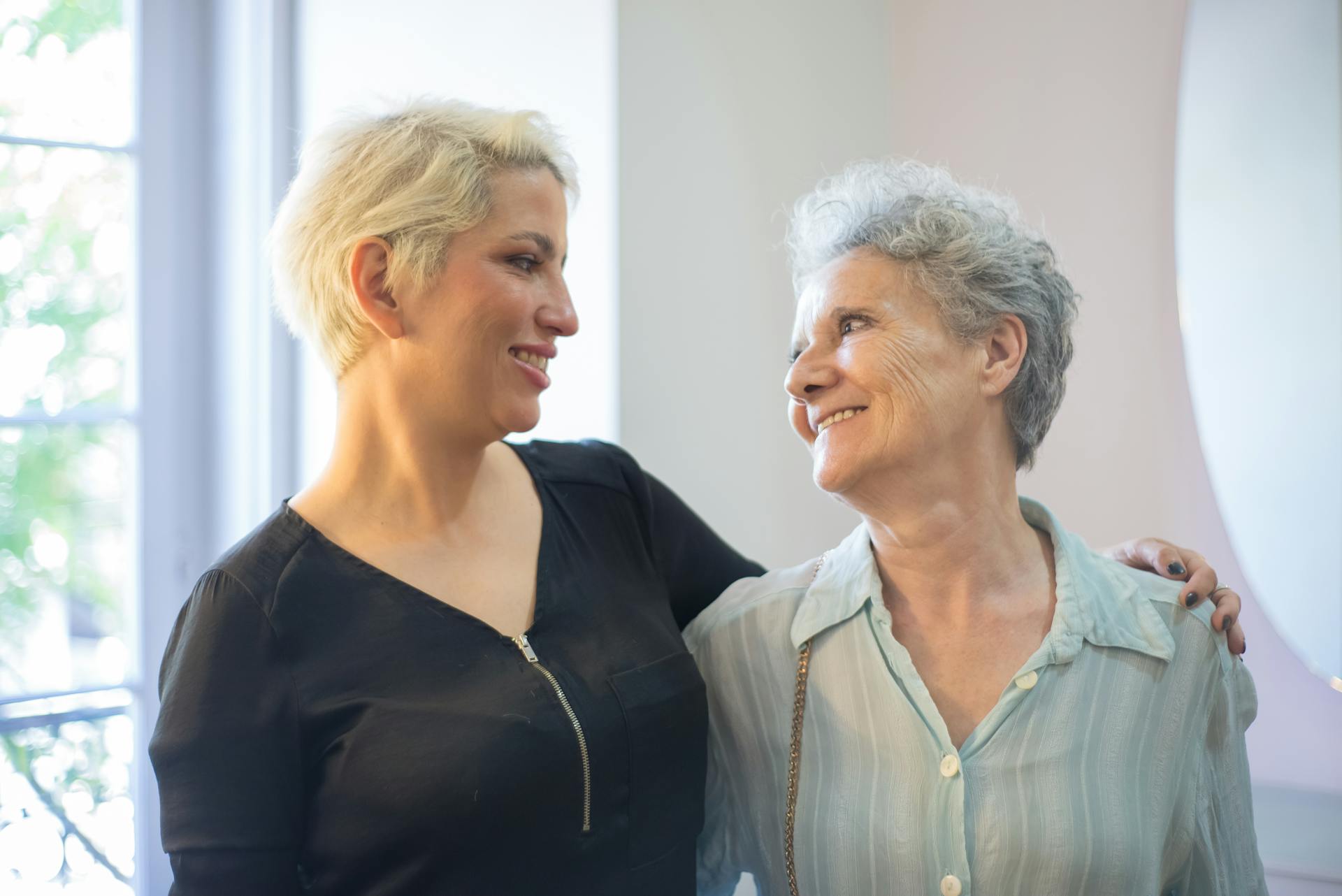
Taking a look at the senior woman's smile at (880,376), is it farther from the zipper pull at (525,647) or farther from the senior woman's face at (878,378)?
the zipper pull at (525,647)

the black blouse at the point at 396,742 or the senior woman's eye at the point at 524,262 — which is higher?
the senior woman's eye at the point at 524,262

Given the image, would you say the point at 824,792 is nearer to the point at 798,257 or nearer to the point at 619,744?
the point at 619,744

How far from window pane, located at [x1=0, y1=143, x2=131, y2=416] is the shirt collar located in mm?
1449

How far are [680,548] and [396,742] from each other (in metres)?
0.51

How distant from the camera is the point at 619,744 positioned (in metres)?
1.25

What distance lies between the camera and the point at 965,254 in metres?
1.36

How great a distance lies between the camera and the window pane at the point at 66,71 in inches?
79.6

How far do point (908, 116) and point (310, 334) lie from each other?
137cm

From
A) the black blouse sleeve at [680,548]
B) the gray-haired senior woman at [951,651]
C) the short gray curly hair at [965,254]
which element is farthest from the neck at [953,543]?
the black blouse sleeve at [680,548]

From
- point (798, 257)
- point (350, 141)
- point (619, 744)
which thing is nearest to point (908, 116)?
point (798, 257)

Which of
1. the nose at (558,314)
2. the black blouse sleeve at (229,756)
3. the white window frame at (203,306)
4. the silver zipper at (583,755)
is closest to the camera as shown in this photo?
the black blouse sleeve at (229,756)

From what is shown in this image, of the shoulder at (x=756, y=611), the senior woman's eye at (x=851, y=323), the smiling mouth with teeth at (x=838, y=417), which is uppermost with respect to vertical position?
the senior woman's eye at (x=851, y=323)

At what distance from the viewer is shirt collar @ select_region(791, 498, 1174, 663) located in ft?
4.35

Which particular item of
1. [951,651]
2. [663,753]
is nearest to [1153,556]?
[951,651]
